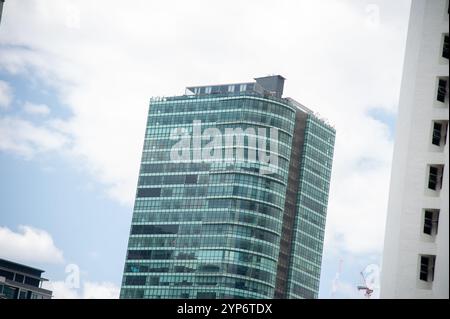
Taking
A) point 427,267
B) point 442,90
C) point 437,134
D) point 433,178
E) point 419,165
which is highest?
point 442,90

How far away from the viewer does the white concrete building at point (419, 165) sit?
1500 inches

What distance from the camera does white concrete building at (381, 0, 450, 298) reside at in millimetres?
A: 38094

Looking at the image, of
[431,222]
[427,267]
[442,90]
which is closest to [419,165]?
[431,222]

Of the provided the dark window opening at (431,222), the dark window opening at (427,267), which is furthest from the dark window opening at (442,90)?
the dark window opening at (427,267)

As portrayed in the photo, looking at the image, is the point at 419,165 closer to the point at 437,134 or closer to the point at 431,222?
the point at 437,134

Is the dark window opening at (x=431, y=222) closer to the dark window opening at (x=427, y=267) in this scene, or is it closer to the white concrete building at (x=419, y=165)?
the white concrete building at (x=419, y=165)

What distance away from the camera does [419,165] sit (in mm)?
39312

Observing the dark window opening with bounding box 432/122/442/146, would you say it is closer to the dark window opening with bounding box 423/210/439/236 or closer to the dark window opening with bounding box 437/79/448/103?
the dark window opening with bounding box 437/79/448/103

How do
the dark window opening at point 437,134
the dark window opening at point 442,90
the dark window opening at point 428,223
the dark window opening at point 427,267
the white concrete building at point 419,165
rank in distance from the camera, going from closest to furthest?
the dark window opening at point 427,267
the white concrete building at point 419,165
the dark window opening at point 428,223
the dark window opening at point 437,134
the dark window opening at point 442,90

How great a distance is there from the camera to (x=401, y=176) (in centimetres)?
3934

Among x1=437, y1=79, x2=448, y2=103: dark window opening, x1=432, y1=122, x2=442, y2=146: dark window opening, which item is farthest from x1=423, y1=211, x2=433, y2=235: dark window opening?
x1=437, y1=79, x2=448, y2=103: dark window opening
